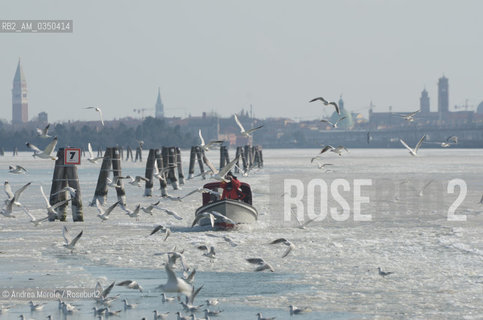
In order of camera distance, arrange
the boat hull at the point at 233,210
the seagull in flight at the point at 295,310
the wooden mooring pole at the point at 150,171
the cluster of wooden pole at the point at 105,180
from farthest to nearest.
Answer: the wooden mooring pole at the point at 150,171
the cluster of wooden pole at the point at 105,180
the boat hull at the point at 233,210
the seagull in flight at the point at 295,310

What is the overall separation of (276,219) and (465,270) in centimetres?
1104

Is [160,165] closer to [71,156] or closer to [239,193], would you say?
[71,156]

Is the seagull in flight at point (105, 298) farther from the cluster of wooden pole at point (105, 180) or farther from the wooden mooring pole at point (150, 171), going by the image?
the wooden mooring pole at point (150, 171)

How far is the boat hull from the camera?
2197 cm

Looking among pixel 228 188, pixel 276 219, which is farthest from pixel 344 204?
pixel 228 188

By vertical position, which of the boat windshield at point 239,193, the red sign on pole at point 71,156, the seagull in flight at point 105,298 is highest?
the red sign on pole at point 71,156

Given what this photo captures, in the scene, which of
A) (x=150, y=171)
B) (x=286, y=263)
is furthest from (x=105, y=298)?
(x=150, y=171)

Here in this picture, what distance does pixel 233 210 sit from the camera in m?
22.2

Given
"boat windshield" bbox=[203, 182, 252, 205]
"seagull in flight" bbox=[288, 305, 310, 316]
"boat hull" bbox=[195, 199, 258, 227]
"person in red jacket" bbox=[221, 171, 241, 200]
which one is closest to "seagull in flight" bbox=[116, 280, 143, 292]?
"seagull in flight" bbox=[288, 305, 310, 316]

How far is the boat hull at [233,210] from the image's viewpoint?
22.0 m

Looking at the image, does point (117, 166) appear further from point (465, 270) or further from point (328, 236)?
point (465, 270)

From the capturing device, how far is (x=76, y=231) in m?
22.5

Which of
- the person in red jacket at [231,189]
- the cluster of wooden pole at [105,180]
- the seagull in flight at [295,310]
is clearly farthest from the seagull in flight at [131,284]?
the cluster of wooden pole at [105,180]

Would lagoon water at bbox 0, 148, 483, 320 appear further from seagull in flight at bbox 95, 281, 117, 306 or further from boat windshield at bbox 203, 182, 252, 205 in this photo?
boat windshield at bbox 203, 182, 252, 205
